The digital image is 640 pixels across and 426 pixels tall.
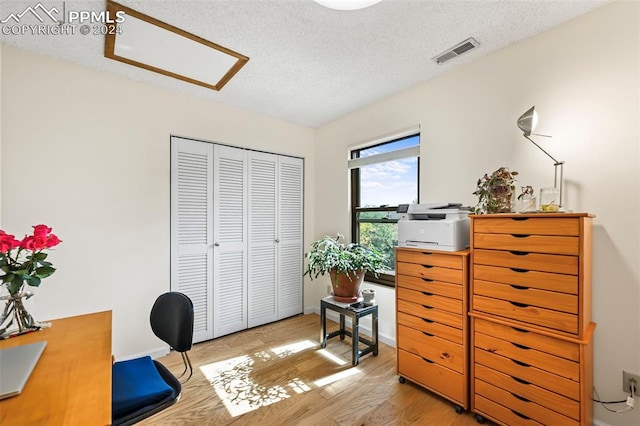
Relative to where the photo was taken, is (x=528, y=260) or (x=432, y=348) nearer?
(x=528, y=260)

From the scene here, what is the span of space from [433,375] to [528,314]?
2.68ft

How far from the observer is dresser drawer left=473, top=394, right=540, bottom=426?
63.2 inches

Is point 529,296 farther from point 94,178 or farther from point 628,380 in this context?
point 94,178

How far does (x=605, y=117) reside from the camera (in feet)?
5.46

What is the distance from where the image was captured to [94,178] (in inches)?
91.6

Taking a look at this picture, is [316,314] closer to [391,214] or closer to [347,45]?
[391,214]

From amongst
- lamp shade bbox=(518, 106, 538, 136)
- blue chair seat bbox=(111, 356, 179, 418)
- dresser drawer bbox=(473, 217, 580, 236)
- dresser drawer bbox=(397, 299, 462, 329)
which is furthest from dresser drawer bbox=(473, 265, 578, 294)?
blue chair seat bbox=(111, 356, 179, 418)

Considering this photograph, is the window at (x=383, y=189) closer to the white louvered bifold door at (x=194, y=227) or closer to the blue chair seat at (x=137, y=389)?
the white louvered bifold door at (x=194, y=227)

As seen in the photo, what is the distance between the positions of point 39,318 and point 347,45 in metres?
3.08

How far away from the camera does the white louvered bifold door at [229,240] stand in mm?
3008

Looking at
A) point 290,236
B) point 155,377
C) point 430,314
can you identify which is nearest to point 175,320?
point 155,377

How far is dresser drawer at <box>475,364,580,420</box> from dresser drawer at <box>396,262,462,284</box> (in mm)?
571

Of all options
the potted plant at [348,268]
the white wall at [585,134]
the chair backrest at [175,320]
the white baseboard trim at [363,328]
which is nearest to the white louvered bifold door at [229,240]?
the white baseboard trim at [363,328]

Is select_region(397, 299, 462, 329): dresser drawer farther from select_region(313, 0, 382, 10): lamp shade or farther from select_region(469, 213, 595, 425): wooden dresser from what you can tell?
select_region(313, 0, 382, 10): lamp shade
